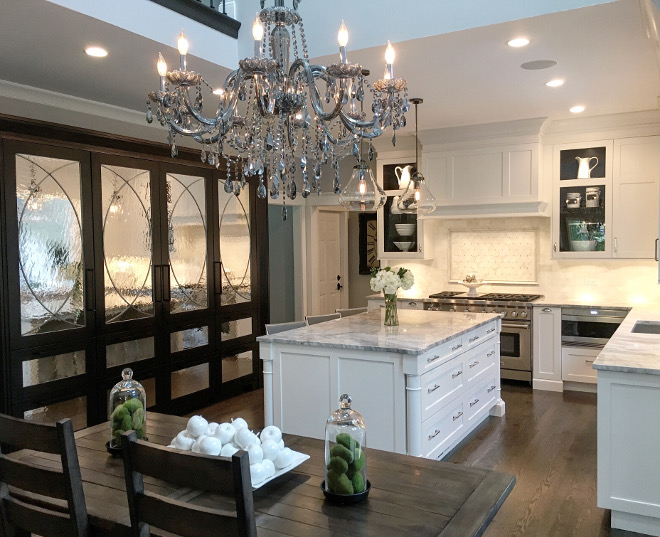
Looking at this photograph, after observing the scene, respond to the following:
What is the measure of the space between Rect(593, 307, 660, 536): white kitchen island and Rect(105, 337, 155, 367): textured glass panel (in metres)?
3.40

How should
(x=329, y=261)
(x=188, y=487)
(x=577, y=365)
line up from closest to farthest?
(x=188, y=487) < (x=577, y=365) < (x=329, y=261)

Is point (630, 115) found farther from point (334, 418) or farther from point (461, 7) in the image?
point (334, 418)

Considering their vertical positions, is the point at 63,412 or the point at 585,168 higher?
the point at 585,168

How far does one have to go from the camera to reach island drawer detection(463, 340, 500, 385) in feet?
14.3

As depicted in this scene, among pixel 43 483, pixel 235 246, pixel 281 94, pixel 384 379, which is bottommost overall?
pixel 384 379

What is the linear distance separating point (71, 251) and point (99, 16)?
72.4 inches

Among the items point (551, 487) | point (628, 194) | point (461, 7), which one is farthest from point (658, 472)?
point (628, 194)

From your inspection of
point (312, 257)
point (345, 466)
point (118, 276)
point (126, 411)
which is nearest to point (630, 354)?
point (345, 466)

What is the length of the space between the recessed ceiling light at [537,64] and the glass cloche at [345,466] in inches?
117

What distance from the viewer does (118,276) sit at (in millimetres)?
4531

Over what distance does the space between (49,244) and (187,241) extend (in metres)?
1.34

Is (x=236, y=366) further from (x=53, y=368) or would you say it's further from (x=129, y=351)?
(x=53, y=368)

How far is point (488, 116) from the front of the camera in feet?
18.4

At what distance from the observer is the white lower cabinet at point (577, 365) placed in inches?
222
